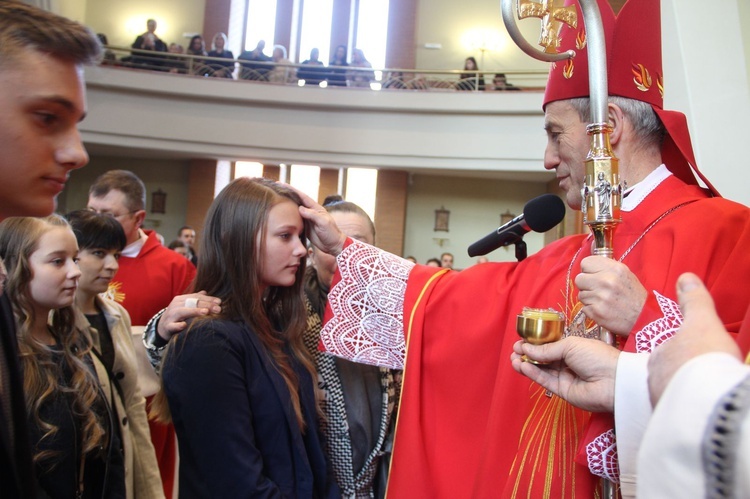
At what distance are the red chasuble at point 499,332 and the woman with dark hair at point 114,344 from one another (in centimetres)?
87

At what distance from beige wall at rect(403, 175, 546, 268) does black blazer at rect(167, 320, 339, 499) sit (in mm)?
12093

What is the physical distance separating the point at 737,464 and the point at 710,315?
176mm

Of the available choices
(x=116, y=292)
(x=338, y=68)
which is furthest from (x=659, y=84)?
(x=338, y=68)

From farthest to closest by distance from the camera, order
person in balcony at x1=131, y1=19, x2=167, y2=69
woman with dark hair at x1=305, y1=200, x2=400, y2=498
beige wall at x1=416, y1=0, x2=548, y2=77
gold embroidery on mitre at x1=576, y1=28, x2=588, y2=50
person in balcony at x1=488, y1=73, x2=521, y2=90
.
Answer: beige wall at x1=416, y1=0, x2=548, y2=77, person in balcony at x1=131, y1=19, x2=167, y2=69, person in balcony at x1=488, y1=73, x2=521, y2=90, woman with dark hair at x1=305, y1=200, x2=400, y2=498, gold embroidery on mitre at x1=576, y1=28, x2=588, y2=50

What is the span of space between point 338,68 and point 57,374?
1111 cm

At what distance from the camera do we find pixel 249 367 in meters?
1.85

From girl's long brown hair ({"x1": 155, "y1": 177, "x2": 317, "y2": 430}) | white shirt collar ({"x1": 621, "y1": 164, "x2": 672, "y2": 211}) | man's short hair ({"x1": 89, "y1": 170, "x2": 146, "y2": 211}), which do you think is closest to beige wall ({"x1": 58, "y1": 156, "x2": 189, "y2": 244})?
man's short hair ({"x1": 89, "y1": 170, "x2": 146, "y2": 211})

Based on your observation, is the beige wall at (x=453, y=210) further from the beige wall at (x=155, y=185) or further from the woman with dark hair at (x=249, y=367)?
the woman with dark hair at (x=249, y=367)

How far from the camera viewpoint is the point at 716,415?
624 millimetres

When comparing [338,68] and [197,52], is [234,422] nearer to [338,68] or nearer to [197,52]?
[338,68]

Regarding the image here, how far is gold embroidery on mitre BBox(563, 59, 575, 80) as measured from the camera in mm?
1813

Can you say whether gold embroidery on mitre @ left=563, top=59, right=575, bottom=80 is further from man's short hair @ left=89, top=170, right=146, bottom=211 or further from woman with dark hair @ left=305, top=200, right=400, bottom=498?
man's short hair @ left=89, top=170, right=146, bottom=211

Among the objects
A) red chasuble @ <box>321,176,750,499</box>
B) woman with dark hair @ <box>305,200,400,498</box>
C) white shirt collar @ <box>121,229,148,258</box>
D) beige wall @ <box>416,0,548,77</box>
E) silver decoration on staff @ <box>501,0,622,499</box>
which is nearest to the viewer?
silver decoration on staff @ <box>501,0,622,499</box>

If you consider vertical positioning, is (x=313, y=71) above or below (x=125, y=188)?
above
